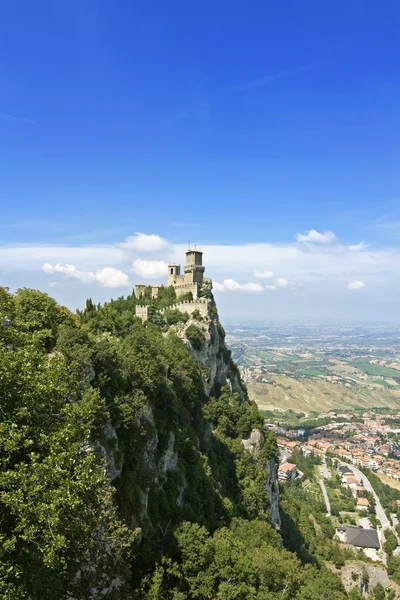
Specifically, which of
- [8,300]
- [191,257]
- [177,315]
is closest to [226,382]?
[177,315]

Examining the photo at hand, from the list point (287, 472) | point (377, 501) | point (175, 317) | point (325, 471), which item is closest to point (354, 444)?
point (325, 471)

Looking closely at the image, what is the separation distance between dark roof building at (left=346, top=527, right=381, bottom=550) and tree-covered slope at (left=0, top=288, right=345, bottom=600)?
1461 inches

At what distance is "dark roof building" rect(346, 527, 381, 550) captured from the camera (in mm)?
73750

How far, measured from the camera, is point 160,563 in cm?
2158

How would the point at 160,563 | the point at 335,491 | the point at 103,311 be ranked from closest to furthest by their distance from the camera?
the point at 160,563
the point at 103,311
the point at 335,491

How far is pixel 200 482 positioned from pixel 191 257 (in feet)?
121

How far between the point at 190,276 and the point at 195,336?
1383 cm

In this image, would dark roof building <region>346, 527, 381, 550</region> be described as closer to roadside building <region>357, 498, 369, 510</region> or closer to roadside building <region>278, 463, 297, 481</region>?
roadside building <region>357, 498, 369, 510</region>

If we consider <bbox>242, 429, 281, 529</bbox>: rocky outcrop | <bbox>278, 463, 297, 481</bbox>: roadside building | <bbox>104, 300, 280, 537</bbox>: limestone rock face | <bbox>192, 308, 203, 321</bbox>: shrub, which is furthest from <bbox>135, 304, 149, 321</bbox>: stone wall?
<bbox>278, 463, 297, 481</bbox>: roadside building

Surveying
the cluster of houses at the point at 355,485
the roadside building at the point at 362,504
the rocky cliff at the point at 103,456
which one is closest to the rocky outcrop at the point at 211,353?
the rocky cliff at the point at 103,456

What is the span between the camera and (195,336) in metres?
51.2

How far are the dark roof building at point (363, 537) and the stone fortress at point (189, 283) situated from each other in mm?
54575

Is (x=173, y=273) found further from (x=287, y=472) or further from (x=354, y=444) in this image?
(x=354, y=444)

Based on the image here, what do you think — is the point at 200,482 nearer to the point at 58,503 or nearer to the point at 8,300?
the point at 8,300
